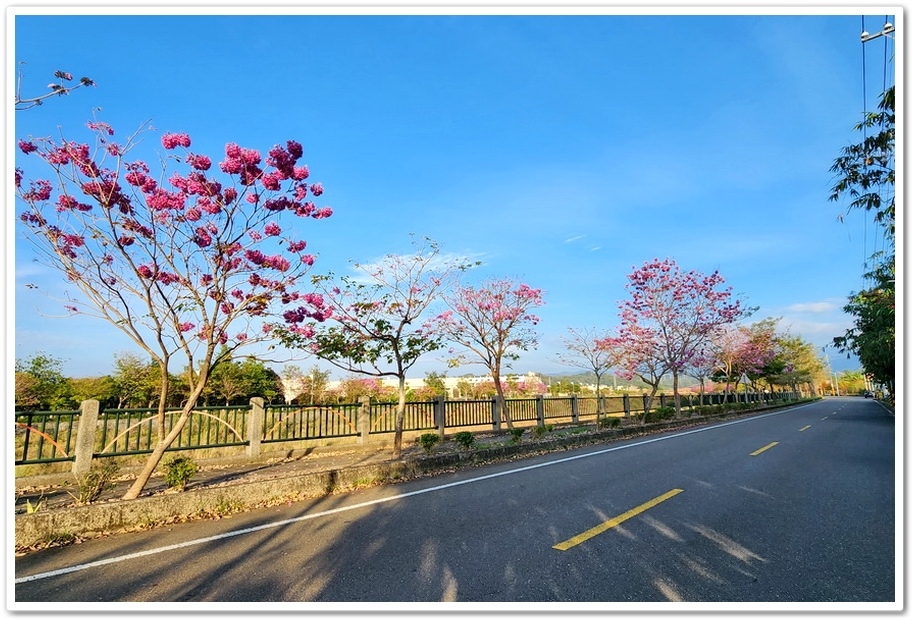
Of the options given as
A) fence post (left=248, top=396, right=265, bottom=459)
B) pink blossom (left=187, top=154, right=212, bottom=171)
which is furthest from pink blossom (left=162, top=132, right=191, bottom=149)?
fence post (left=248, top=396, right=265, bottom=459)

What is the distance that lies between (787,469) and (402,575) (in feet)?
26.7

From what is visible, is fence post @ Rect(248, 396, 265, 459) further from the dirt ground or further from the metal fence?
the dirt ground

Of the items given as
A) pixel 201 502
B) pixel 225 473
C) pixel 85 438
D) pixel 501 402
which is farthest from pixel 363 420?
pixel 201 502

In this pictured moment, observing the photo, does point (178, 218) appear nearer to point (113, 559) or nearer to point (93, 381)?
point (113, 559)

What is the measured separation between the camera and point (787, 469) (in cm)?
854

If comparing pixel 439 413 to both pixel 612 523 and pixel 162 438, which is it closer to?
pixel 162 438

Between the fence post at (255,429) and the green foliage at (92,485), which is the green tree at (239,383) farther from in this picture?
the green foliage at (92,485)

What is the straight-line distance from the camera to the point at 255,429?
10.4m

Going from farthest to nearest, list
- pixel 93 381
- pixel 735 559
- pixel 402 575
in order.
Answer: pixel 93 381 < pixel 735 559 < pixel 402 575

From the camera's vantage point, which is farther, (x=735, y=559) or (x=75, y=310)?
(x=75, y=310)

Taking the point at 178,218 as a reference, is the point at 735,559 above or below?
below

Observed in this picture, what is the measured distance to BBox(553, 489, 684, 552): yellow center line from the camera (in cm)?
430

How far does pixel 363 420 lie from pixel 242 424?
3261 millimetres
